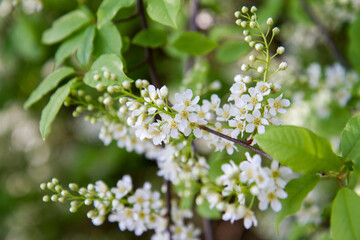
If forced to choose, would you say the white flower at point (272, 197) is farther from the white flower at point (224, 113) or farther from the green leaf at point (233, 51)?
the green leaf at point (233, 51)

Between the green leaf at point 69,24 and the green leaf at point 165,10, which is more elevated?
the green leaf at point 165,10

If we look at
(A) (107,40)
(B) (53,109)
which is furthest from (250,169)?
(A) (107,40)

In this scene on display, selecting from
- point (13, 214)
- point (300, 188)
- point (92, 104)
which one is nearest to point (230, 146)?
point (300, 188)

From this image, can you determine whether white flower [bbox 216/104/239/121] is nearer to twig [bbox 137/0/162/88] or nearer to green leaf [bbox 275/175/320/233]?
green leaf [bbox 275/175/320/233]

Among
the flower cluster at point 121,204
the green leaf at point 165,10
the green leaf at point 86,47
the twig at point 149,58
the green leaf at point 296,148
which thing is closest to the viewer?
the green leaf at point 296,148

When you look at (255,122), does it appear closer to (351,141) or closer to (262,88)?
(262,88)

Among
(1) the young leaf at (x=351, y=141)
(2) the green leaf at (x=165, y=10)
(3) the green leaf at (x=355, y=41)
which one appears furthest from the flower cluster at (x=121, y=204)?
(3) the green leaf at (x=355, y=41)
